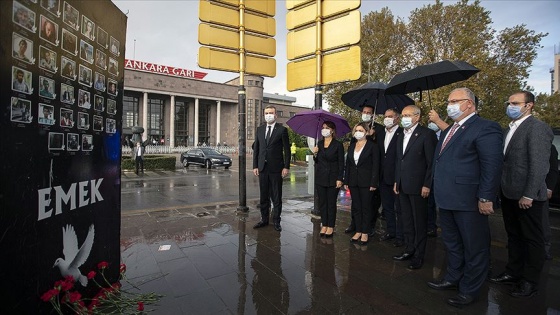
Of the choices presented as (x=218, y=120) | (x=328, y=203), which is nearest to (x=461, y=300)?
(x=328, y=203)

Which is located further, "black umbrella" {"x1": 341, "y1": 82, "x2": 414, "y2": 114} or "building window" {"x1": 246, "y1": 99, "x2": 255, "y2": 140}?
"building window" {"x1": 246, "y1": 99, "x2": 255, "y2": 140}

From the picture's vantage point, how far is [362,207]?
434 centimetres

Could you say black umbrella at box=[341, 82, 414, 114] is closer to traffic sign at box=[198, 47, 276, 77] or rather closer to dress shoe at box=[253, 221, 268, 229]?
traffic sign at box=[198, 47, 276, 77]

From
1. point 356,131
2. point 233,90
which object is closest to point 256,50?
point 356,131

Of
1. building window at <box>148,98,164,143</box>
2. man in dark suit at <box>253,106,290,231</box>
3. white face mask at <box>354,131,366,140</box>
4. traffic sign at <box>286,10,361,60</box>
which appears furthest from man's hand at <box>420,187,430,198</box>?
building window at <box>148,98,164,143</box>

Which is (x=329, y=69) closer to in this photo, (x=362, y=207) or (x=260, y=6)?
(x=260, y=6)

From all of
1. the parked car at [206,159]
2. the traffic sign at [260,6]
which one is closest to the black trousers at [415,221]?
the traffic sign at [260,6]

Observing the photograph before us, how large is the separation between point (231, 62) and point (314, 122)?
7.45 feet

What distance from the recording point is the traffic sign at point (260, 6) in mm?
5848

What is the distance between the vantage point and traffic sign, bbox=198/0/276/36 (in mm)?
5488

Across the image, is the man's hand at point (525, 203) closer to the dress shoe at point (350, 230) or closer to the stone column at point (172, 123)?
the dress shoe at point (350, 230)

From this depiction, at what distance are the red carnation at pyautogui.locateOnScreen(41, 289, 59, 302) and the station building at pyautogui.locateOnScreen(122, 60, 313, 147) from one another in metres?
40.3

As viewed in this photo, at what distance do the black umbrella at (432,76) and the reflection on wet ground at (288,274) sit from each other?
2334 mm

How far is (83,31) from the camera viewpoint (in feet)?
7.11
